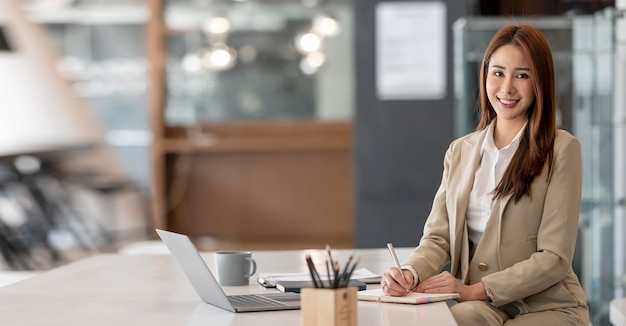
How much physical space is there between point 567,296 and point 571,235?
0.14m

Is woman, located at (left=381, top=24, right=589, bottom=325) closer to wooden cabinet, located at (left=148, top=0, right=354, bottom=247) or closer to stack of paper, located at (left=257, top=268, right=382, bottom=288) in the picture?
stack of paper, located at (left=257, top=268, right=382, bottom=288)

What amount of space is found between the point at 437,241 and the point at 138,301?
0.80 m

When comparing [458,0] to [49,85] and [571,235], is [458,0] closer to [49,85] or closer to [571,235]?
[571,235]

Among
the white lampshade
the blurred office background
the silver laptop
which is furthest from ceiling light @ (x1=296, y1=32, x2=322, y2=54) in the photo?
the silver laptop

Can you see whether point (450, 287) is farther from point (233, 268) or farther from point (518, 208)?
point (233, 268)

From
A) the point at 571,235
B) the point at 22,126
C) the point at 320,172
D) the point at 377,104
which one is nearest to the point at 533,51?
the point at 571,235

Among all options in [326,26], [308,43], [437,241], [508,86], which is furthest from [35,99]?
[508,86]

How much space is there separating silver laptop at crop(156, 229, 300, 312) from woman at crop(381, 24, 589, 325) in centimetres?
37

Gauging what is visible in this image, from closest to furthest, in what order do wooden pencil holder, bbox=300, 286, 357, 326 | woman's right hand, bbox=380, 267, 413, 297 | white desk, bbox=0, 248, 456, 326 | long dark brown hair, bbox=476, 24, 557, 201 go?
wooden pencil holder, bbox=300, 286, 357, 326
white desk, bbox=0, 248, 456, 326
woman's right hand, bbox=380, 267, 413, 297
long dark brown hair, bbox=476, 24, 557, 201

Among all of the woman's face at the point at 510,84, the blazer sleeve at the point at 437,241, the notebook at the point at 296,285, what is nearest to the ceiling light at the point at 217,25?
the blazer sleeve at the point at 437,241

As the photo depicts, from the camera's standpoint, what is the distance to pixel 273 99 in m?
8.10

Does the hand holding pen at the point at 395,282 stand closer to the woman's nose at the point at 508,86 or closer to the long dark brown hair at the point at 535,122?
the long dark brown hair at the point at 535,122

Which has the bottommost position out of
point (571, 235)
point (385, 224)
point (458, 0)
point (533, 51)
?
point (385, 224)

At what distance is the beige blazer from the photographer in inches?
87.6
